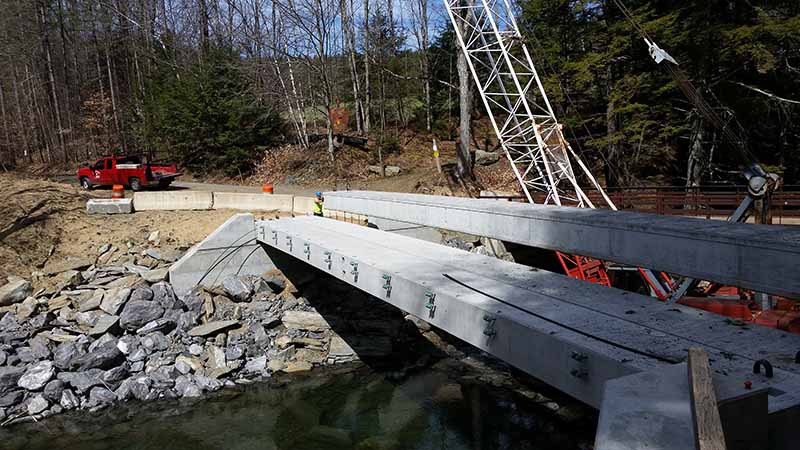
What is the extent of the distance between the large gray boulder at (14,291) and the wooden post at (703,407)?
14.5 m

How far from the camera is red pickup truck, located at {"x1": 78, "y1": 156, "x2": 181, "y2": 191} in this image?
76.2ft

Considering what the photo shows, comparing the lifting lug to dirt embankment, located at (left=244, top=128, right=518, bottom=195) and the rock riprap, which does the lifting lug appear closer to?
the rock riprap

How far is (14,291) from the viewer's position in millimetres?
13281

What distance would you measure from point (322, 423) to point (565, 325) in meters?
6.79

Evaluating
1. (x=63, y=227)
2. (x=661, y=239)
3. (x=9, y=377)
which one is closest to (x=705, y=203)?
(x=661, y=239)

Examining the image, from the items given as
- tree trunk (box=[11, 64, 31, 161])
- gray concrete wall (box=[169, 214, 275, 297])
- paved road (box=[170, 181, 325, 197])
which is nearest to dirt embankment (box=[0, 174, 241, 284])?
gray concrete wall (box=[169, 214, 275, 297])

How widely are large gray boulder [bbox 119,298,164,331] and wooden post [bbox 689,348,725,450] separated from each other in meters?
12.4

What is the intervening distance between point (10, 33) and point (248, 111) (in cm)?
2302

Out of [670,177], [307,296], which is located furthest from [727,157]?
[307,296]

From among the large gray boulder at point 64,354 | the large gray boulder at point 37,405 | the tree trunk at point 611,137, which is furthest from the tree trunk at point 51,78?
the tree trunk at point 611,137

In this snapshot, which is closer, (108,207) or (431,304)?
(431,304)

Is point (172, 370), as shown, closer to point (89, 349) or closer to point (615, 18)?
point (89, 349)

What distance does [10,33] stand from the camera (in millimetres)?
40031

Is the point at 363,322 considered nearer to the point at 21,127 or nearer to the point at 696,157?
the point at 696,157
